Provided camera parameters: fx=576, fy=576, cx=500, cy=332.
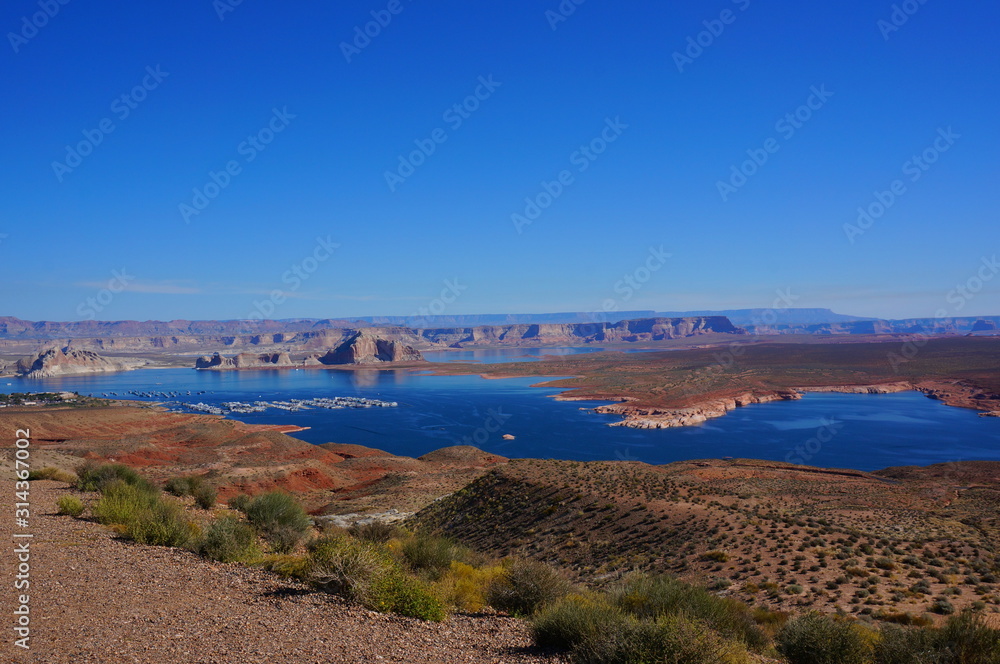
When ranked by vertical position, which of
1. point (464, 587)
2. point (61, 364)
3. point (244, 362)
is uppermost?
point (464, 587)

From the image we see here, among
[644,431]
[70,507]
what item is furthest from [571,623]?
[644,431]

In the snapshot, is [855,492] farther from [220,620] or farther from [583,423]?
[583,423]

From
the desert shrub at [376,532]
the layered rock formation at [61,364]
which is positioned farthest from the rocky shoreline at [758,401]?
the layered rock formation at [61,364]

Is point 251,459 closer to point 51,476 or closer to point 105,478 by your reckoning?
point 51,476

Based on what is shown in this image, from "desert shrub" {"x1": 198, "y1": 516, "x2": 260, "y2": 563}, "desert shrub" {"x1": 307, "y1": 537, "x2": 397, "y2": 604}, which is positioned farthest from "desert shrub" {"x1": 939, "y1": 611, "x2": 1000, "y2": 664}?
"desert shrub" {"x1": 198, "y1": 516, "x2": 260, "y2": 563}

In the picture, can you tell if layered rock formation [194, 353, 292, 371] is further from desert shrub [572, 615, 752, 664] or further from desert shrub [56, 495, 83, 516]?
desert shrub [572, 615, 752, 664]

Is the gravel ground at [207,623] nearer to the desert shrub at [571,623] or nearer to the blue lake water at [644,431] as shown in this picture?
the desert shrub at [571,623]
